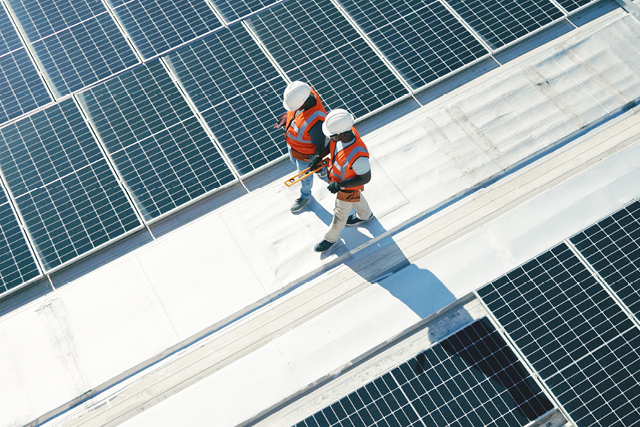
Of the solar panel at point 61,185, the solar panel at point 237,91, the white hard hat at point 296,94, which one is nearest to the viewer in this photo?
the white hard hat at point 296,94

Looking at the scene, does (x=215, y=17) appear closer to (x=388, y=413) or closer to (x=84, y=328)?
(x=84, y=328)

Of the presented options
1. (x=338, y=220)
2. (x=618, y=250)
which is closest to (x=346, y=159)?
(x=338, y=220)

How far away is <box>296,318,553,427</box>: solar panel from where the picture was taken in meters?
6.44

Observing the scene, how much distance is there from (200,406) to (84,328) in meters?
2.27

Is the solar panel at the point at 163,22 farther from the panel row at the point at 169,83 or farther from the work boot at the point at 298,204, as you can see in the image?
the work boot at the point at 298,204

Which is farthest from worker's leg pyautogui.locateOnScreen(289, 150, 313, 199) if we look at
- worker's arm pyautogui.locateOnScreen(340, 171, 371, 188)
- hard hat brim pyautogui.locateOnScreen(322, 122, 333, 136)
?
worker's arm pyautogui.locateOnScreen(340, 171, 371, 188)

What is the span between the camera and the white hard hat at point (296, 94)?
688cm

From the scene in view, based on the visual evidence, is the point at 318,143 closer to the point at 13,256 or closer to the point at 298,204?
the point at 298,204

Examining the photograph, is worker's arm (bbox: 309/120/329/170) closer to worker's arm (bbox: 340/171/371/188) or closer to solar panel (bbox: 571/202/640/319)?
worker's arm (bbox: 340/171/371/188)

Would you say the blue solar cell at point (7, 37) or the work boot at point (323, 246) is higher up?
the blue solar cell at point (7, 37)

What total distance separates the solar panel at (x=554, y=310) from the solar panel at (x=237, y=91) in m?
4.40

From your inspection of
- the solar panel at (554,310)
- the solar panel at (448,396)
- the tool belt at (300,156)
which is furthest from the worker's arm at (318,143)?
the solar panel at (448,396)

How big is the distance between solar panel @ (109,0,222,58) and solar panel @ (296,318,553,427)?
739 cm

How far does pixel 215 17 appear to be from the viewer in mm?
9773
